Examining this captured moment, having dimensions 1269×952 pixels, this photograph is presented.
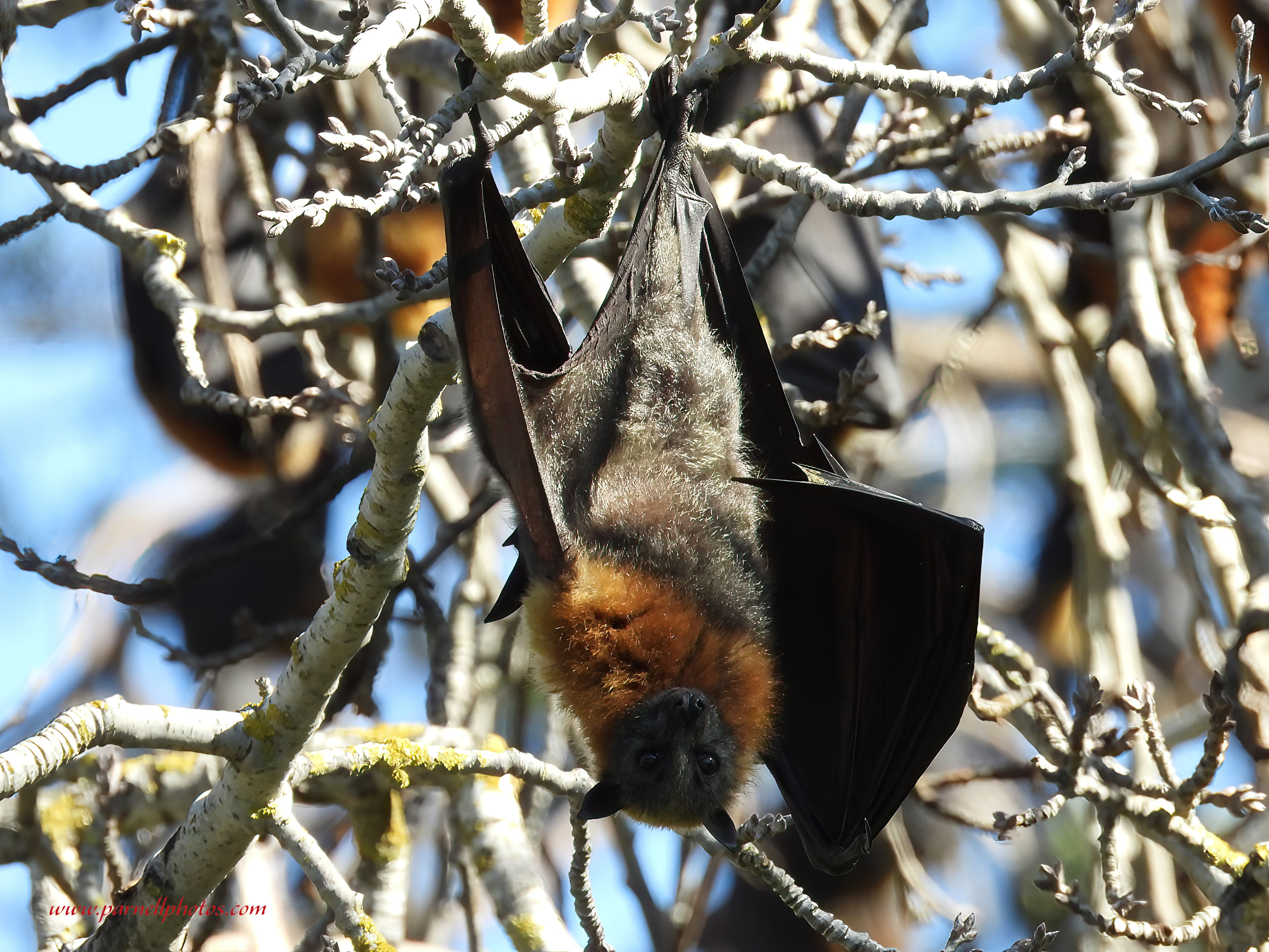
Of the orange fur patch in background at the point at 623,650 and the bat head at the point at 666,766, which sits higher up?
the orange fur patch in background at the point at 623,650

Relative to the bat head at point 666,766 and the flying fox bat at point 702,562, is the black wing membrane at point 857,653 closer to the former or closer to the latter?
the flying fox bat at point 702,562

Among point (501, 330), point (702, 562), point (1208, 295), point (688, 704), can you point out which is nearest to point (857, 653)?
point (702, 562)

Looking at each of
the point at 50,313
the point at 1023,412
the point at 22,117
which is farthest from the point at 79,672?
the point at 1023,412

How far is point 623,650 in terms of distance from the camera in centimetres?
407

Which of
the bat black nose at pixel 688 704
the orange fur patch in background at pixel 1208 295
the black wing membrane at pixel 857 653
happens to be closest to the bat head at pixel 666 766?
the bat black nose at pixel 688 704

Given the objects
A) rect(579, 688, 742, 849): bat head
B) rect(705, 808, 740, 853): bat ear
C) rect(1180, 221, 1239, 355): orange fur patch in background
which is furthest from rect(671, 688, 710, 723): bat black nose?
rect(1180, 221, 1239, 355): orange fur patch in background

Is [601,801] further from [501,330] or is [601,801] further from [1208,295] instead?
[1208,295]

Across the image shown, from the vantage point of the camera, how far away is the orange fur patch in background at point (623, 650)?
405 cm

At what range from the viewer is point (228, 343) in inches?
261

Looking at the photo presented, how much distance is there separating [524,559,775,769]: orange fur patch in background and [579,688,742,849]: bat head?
0.07 m

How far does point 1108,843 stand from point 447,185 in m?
3.02

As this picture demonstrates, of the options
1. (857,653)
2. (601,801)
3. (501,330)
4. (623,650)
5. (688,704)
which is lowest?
(857,653)

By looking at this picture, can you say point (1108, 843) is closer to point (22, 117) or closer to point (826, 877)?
point (826, 877)

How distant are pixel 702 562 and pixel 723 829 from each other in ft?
3.32
